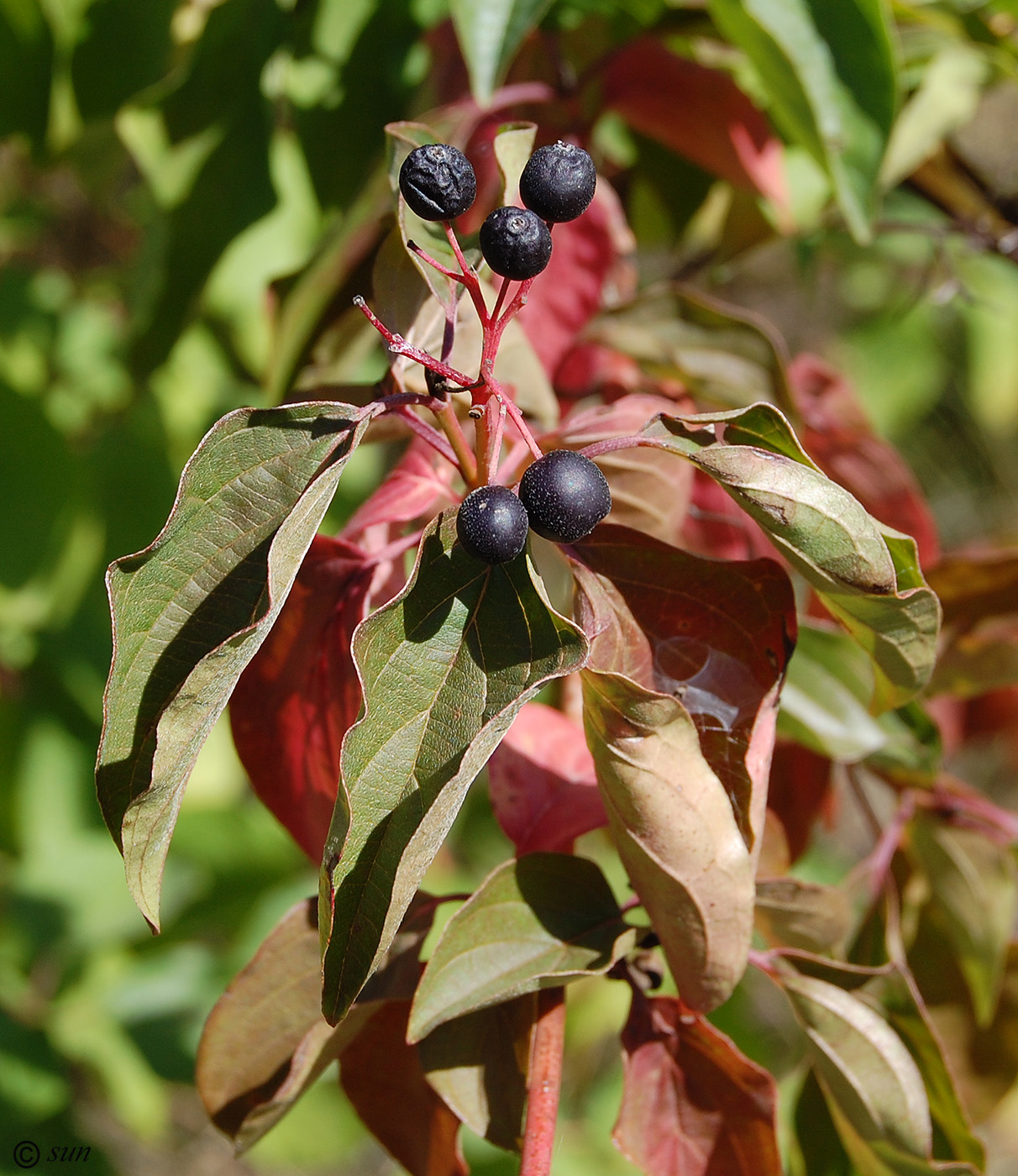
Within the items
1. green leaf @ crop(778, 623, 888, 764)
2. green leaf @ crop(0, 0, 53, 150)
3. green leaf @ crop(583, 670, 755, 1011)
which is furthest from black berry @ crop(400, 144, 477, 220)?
green leaf @ crop(0, 0, 53, 150)

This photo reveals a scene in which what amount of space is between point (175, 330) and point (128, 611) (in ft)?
1.89

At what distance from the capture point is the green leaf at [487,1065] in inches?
24.2

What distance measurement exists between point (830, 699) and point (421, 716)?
1.41ft

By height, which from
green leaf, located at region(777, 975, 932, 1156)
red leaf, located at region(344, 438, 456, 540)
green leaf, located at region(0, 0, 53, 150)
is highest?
green leaf, located at region(0, 0, 53, 150)

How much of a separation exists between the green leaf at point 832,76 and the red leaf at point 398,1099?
27.4 inches

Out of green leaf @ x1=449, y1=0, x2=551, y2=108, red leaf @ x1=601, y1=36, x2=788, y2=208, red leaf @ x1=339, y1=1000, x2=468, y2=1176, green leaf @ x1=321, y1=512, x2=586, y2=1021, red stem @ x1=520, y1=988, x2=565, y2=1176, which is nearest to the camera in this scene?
green leaf @ x1=321, y1=512, x2=586, y2=1021

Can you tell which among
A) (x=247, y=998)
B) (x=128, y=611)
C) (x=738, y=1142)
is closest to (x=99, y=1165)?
(x=247, y=998)

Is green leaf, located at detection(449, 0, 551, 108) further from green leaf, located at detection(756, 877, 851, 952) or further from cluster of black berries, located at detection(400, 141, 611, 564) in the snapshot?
green leaf, located at detection(756, 877, 851, 952)

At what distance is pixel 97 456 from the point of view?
1.47 meters

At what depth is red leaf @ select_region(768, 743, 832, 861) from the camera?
915 mm

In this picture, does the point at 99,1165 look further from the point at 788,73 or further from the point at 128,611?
the point at 788,73

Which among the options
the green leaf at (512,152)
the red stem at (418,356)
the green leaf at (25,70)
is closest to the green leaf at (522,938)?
the red stem at (418,356)

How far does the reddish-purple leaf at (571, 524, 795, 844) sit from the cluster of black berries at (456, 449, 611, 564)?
0.10 metres

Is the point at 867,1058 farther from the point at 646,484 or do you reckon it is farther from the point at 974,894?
the point at 646,484
